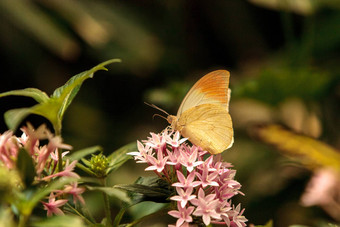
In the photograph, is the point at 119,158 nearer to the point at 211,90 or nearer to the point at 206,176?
the point at 206,176

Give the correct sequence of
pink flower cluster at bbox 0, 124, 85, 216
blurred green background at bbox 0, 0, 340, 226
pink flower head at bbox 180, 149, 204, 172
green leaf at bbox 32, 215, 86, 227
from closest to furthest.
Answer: green leaf at bbox 32, 215, 86, 227, pink flower cluster at bbox 0, 124, 85, 216, pink flower head at bbox 180, 149, 204, 172, blurred green background at bbox 0, 0, 340, 226

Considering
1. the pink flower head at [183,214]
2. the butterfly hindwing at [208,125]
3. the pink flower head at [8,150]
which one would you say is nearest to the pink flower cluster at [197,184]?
the pink flower head at [183,214]

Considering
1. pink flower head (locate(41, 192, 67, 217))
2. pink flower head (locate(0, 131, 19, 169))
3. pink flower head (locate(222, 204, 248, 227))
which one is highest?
pink flower head (locate(222, 204, 248, 227))

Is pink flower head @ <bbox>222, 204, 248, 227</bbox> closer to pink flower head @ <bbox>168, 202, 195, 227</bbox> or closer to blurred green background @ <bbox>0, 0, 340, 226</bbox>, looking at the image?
pink flower head @ <bbox>168, 202, 195, 227</bbox>

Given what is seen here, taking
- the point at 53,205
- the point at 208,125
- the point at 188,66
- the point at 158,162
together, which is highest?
the point at 188,66

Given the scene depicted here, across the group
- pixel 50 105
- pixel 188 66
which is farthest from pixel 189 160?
pixel 188 66

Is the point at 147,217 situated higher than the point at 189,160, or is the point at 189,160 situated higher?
the point at 189,160

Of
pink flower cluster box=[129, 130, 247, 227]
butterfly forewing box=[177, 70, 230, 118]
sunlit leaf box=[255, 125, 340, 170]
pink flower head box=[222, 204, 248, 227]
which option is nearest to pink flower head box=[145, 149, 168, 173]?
pink flower cluster box=[129, 130, 247, 227]
